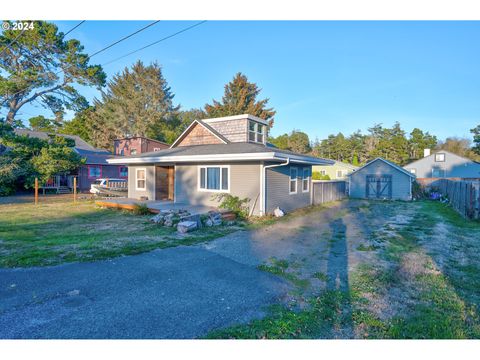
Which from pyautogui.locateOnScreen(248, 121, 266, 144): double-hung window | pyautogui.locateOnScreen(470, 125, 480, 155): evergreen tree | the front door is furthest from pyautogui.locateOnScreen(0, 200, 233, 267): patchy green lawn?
pyautogui.locateOnScreen(470, 125, 480, 155): evergreen tree

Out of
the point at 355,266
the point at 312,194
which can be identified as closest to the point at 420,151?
the point at 312,194

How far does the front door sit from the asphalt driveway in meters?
8.72

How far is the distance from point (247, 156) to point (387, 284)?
610 centimetres

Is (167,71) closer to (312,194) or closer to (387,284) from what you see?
(312,194)

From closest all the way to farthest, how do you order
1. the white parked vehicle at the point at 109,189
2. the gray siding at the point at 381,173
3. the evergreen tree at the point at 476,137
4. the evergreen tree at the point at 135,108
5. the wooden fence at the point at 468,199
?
the wooden fence at the point at 468,199 < the white parked vehicle at the point at 109,189 < the gray siding at the point at 381,173 < the evergreen tree at the point at 135,108 < the evergreen tree at the point at 476,137

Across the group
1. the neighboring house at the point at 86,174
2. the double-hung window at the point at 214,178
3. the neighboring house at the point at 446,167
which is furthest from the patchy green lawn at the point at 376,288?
the neighboring house at the point at 446,167

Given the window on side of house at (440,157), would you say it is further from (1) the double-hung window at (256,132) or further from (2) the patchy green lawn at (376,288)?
(2) the patchy green lawn at (376,288)

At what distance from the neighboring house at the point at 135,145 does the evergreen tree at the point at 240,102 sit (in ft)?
41.5

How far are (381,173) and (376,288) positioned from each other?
18337mm

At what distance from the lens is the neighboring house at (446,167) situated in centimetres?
2825

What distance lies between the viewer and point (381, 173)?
19719mm

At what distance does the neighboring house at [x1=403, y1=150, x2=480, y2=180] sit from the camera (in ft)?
92.7

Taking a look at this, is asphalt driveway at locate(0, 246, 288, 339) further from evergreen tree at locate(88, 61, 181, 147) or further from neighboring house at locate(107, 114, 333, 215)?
evergreen tree at locate(88, 61, 181, 147)
